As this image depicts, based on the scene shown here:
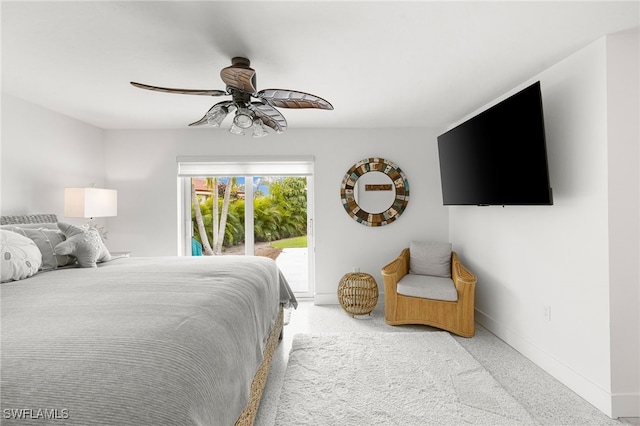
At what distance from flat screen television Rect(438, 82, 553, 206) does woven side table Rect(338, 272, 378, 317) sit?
1.33 meters

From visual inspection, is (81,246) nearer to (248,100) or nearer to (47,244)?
(47,244)

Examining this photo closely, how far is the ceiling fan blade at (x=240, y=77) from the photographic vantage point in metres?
1.87

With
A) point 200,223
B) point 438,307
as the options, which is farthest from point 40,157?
point 438,307

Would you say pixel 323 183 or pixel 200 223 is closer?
pixel 323 183

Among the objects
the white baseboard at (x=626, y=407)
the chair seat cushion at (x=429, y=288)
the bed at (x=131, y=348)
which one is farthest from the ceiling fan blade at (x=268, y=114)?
the white baseboard at (x=626, y=407)

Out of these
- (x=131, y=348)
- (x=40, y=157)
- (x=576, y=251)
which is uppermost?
(x=40, y=157)

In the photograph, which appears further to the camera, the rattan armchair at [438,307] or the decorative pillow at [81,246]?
the rattan armchair at [438,307]

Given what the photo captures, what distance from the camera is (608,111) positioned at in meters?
1.96

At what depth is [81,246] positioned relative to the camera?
7.53 ft

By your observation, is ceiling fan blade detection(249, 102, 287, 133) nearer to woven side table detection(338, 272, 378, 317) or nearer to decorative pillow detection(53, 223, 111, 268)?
decorative pillow detection(53, 223, 111, 268)

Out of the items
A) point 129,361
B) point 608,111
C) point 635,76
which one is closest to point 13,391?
point 129,361

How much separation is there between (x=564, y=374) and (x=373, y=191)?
2614 millimetres

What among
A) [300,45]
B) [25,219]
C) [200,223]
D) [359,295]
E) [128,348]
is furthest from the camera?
[200,223]

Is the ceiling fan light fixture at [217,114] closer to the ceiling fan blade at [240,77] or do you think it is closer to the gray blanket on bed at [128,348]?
the ceiling fan blade at [240,77]
